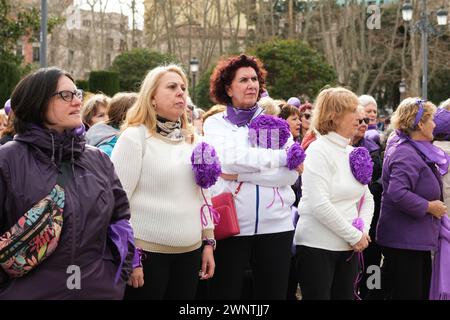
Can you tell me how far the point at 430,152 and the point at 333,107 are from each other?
962 millimetres

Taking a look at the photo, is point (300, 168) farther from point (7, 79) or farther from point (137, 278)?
point (7, 79)

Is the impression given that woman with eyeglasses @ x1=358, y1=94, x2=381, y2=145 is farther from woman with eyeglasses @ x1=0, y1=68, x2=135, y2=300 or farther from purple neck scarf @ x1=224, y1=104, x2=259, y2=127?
woman with eyeglasses @ x1=0, y1=68, x2=135, y2=300

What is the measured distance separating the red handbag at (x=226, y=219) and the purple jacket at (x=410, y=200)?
1400 mm

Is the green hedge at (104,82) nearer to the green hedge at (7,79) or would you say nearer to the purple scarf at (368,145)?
the green hedge at (7,79)

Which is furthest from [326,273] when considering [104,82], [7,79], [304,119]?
[104,82]

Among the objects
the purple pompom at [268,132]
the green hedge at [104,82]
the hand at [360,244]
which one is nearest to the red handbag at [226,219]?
the purple pompom at [268,132]

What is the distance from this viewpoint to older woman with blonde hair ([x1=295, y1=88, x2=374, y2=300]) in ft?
14.4

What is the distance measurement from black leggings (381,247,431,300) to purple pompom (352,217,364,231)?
2.30ft

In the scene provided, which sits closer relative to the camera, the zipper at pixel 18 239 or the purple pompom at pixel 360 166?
the zipper at pixel 18 239

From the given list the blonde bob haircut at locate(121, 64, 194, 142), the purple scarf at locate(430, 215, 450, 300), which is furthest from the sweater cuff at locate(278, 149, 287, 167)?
the purple scarf at locate(430, 215, 450, 300)

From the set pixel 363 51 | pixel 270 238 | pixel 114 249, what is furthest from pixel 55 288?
pixel 363 51

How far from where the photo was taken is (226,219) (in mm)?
4207

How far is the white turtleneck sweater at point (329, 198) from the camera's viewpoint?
174 inches

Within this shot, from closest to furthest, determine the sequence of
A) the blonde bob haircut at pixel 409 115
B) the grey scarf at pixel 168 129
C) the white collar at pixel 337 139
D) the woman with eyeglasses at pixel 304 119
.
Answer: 1. the grey scarf at pixel 168 129
2. the white collar at pixel 337 139
3. the blonde bob haircut at pixel 409 115
4. the woman with eyeglasses at pixel 304 119
